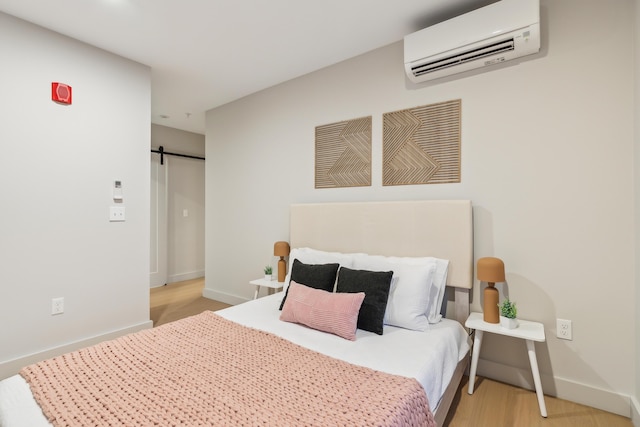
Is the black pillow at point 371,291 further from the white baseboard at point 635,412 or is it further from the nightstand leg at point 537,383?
the white baseboard at point 635,412

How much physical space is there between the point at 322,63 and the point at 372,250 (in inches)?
73.4

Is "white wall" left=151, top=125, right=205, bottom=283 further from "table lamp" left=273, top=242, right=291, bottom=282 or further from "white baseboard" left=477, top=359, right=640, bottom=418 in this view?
"white baseboard" left=477, top=359, right=640, bottom=418

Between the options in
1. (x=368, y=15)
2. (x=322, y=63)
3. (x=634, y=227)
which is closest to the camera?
(x=634, y=227)

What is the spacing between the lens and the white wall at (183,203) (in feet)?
17.0

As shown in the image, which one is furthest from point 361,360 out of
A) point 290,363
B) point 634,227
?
point 634,227

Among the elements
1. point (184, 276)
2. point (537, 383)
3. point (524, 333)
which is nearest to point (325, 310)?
point (524, 333)

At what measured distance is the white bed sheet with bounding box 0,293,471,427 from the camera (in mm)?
1198

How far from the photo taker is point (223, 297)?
408 cm

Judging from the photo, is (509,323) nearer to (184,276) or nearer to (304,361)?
(304,361)

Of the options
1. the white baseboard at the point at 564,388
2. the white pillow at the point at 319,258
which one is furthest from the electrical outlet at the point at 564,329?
the white pillow at the point at 319,258

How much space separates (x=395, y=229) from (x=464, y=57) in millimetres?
1330

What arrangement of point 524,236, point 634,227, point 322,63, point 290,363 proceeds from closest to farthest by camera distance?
point 290,363, point 634,227, point 524,236, point 322,63

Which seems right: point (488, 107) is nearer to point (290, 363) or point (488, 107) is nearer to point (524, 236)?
point (524, 236)

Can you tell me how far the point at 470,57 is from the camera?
2139 mm
